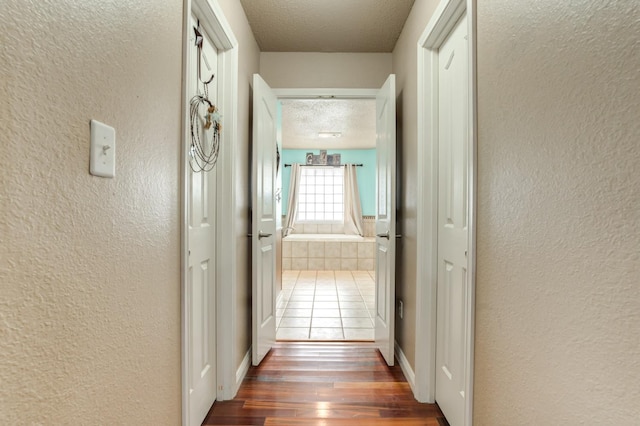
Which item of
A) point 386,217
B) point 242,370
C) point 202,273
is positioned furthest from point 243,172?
point 242,370

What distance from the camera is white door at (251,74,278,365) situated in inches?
89.3

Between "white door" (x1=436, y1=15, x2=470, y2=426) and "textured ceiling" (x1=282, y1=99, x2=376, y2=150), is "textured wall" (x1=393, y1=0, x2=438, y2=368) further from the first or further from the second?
"textured ceiling" (x1=282, y1=99, x2=376, y2=150)

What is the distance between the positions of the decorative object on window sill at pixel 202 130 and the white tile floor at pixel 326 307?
1767 mm

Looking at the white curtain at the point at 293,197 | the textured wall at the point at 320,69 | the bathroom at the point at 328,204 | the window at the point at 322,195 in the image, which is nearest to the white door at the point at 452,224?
the textured wall at the point at 320,69

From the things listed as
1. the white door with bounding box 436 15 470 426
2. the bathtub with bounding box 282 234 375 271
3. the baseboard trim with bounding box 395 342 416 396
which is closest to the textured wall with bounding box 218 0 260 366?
the baseboard trim with bounding box 395 342 416 396

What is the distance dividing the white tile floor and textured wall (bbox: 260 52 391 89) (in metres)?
2.08

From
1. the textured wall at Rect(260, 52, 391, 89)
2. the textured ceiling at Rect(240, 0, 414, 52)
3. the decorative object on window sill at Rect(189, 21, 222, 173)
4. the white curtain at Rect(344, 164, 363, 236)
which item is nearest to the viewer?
the decorative object on window sill at Rect(189, 21, 222, 173)

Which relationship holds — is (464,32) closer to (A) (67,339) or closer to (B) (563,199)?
(B) (563,199)

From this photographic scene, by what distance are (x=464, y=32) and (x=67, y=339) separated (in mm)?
1822

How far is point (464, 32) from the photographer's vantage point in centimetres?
157

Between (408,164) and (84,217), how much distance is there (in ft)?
6.16

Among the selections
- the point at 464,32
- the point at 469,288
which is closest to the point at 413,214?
the point at 469,288

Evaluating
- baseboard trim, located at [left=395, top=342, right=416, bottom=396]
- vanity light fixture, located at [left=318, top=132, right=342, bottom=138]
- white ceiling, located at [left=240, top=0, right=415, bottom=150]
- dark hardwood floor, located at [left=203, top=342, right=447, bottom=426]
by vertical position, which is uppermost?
vanity light fixture, located at [left=318, top=132, right=342, bottom=138]

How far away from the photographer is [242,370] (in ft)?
7.11
